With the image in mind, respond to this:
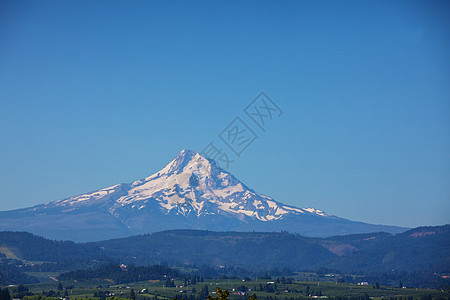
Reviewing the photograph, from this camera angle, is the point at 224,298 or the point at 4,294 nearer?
the point at 224,298

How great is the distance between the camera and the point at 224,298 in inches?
2411

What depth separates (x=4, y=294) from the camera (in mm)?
186625

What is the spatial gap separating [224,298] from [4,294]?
144035mm
